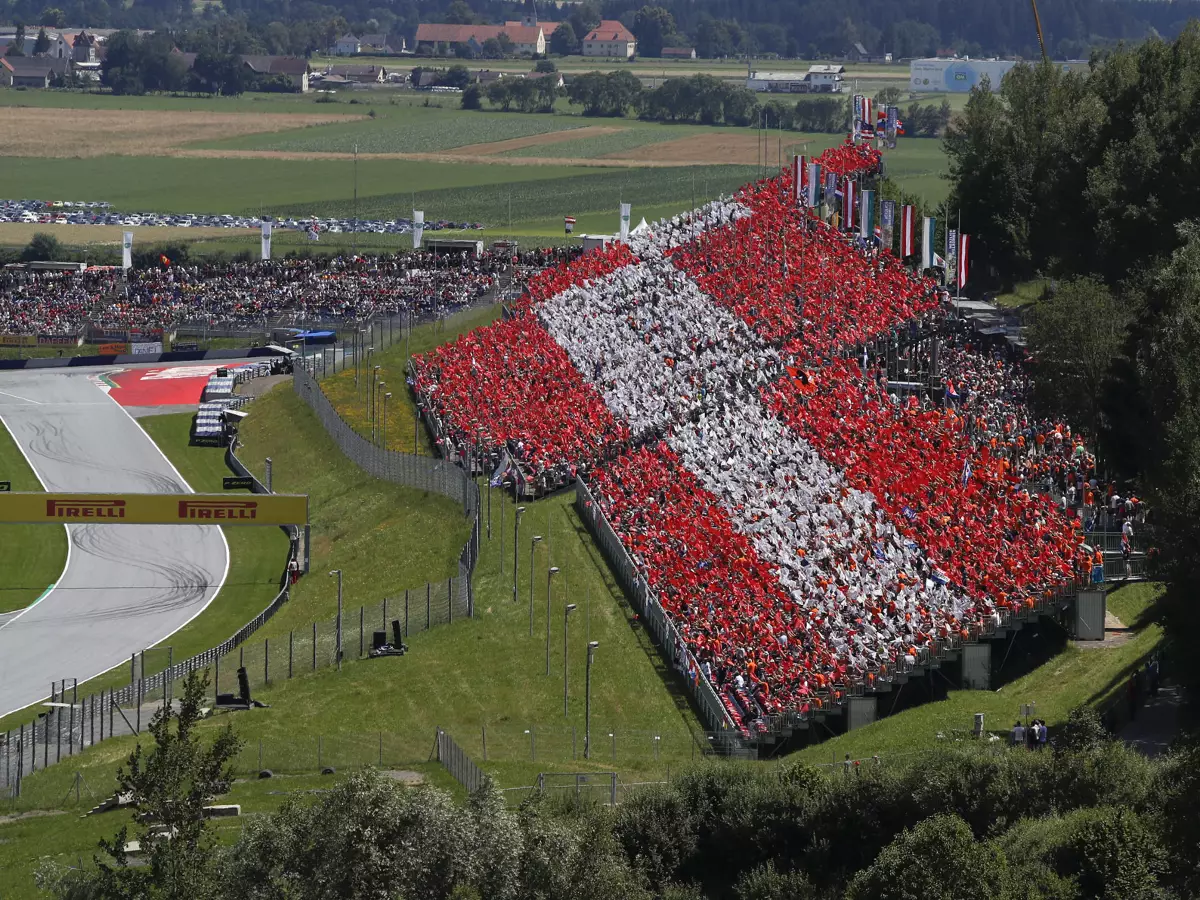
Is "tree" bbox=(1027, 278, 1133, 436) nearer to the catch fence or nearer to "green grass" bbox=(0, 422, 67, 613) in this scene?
the catch fence

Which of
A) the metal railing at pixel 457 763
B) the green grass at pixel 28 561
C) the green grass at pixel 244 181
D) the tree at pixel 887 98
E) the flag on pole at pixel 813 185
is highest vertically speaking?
the tree at pixel 887 98

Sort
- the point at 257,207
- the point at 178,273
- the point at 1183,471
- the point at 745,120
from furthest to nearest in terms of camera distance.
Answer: the point at 745,120 → the point at 257,207 → the point at 178,273 → the point at 1183,471

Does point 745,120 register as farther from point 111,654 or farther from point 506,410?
point 111,654

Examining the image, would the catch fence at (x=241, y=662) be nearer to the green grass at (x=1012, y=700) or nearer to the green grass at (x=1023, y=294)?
the green grass at (x=1012, y=700)

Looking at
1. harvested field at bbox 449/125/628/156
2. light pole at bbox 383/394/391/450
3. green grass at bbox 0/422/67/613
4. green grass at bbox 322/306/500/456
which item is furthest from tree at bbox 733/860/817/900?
harvested field at bbox 449/125/628/156

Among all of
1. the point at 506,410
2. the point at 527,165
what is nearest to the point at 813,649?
the point at 506,410

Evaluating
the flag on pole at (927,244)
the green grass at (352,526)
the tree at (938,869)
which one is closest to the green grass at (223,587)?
the green grass at (352,526)

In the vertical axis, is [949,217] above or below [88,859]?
above
